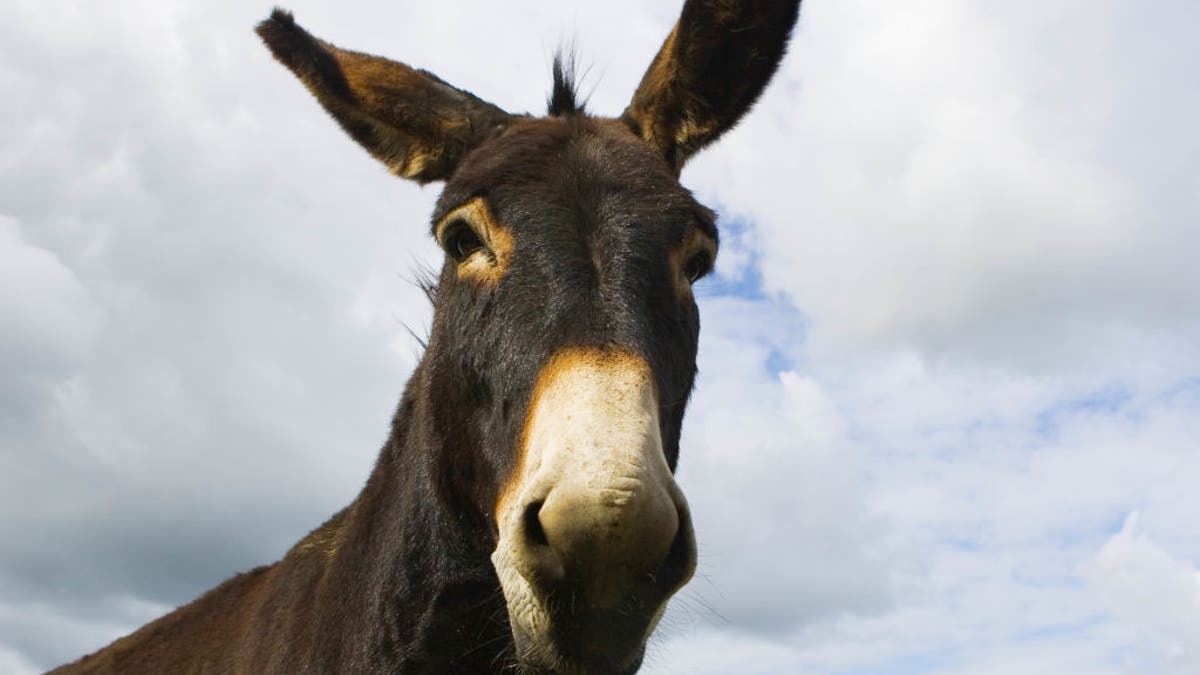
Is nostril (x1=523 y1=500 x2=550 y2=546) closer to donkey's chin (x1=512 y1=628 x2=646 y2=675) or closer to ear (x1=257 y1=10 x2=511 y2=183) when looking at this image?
donkey's chin (x1=512 y1=628 x2=646 y2=675)

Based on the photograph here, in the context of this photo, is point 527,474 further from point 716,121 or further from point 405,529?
point 716,121

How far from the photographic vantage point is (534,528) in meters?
2.78

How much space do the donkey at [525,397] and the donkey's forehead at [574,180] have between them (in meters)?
0.01

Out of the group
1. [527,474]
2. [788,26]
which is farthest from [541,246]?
[788,26]

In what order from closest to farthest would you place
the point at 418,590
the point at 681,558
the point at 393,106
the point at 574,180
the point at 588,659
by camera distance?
the point at 681,558
the point at 588,659
the point at 574,180
the point at 418,590
the point at 393,106

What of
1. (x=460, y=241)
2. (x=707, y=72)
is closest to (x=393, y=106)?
(x=460, y=241)

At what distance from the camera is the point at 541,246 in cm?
352

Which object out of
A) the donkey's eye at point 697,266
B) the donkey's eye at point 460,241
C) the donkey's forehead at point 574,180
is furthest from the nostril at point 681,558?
the donkey's eye at point 460,241

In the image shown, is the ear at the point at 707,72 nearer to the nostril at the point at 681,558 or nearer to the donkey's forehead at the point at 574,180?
the donkey's forehead at the point at 574,180

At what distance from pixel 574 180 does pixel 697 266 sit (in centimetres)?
69

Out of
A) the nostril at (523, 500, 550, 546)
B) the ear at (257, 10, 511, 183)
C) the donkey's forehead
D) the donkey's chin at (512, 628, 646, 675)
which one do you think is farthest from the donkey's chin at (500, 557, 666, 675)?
the ear at (257, 10, 511, 183)

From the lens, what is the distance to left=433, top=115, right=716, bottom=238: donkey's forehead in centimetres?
370

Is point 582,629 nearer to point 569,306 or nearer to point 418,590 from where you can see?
point 569,306

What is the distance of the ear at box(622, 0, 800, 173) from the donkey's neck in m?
1.83
